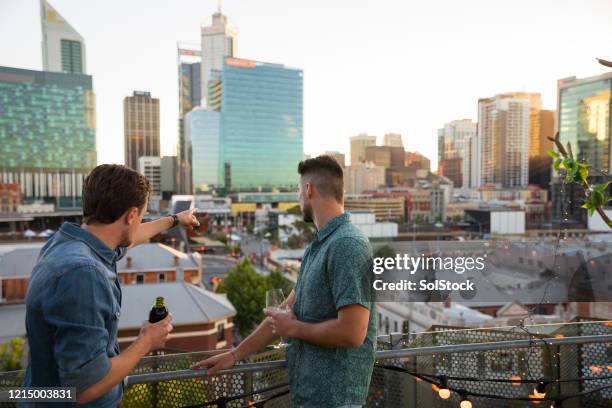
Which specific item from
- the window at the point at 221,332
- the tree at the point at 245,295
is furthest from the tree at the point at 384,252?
the tree at the point at 245,295

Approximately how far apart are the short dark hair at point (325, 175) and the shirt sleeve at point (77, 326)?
81 cm

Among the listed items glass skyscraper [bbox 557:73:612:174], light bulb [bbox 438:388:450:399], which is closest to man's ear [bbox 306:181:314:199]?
light bulb [bbox 438:388:450:399]

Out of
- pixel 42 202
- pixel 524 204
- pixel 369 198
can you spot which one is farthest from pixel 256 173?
pixel 524 204

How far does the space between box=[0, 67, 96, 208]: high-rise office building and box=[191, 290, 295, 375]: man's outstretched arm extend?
89.8 metres

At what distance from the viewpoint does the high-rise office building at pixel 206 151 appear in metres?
90.2

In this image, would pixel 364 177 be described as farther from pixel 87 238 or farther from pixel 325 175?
pixel 87 238

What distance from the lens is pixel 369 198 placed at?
298 ft

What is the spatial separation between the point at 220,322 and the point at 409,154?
128 meters

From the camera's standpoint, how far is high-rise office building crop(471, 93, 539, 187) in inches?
4267

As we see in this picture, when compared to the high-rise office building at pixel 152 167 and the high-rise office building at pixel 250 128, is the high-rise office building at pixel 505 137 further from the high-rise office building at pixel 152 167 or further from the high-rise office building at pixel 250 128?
the high-rise office building at pixel 152 167

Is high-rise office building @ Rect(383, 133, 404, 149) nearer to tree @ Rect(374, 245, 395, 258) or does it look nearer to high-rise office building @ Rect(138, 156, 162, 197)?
high-rise office building @ Rect(138, 156, 162, 197)

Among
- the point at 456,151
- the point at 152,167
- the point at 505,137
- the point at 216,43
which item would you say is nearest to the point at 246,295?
the point at 505,137

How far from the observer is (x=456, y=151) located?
13538cm

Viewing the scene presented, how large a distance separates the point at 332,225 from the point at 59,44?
421ft
